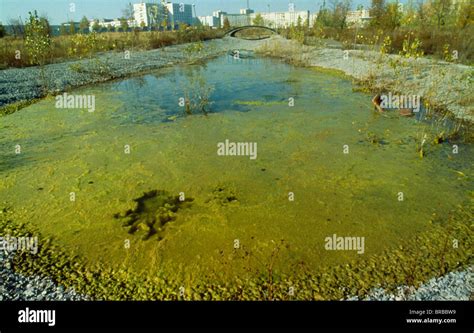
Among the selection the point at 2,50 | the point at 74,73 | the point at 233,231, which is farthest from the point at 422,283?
the point at 2,50

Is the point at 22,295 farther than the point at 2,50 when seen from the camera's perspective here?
No

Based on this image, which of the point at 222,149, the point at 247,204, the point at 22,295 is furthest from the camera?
the point at 222,149

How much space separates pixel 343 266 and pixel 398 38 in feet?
58.0

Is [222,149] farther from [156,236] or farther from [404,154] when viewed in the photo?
[404,154]

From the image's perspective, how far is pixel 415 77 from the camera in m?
9.58

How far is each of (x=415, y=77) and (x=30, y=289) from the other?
10896 mm

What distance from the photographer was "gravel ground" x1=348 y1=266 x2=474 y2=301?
2.37m

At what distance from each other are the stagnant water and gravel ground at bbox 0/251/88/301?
1.46 feet

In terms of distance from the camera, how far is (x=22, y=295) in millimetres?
2533

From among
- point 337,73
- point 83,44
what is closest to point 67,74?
point 83,44

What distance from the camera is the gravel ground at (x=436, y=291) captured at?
237 cm

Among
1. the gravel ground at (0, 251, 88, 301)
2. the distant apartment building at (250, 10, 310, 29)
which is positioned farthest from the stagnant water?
the distant apartment building at (250, 10, 310, 29)

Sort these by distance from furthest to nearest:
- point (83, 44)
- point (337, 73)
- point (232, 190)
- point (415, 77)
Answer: point (83, 44), point (337, 73), point (415, 77), point (232, 190)

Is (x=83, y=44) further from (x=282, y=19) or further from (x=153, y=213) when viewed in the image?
(x=282, y=19)
